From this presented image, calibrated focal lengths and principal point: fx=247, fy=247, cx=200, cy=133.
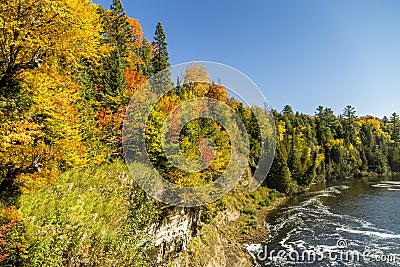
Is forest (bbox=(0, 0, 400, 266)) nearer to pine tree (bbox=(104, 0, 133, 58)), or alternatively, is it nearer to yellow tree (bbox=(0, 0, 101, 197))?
yellow tree (bbox=(0, 0, 101, 197))

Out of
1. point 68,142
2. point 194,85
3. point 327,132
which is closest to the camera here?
point 68,142

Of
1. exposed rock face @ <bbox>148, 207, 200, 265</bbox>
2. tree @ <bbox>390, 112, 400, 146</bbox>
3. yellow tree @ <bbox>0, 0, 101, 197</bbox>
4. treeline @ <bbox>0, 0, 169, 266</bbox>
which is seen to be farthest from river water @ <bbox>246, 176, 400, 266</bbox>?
tree @ <bbox>390, 112, 400, 146</bbox>

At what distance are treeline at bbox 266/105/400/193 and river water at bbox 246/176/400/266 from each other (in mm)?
9487

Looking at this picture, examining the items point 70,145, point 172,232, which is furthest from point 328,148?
point 70,145

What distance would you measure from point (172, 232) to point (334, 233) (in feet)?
67.6

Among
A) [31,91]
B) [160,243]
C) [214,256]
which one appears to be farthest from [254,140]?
[31,91]

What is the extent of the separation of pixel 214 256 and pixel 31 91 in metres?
17.5

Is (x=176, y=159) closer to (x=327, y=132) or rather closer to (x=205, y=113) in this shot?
(x=205, y=113)

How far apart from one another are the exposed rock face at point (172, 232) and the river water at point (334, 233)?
765cm

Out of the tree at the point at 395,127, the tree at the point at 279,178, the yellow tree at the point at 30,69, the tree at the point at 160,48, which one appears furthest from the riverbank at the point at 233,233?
the tree at the point at 395,127

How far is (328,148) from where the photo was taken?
261ft

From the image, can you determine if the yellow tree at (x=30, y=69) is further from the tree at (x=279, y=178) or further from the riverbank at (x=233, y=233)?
the tree at (x=279, y=178)

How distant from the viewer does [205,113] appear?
26703 mm

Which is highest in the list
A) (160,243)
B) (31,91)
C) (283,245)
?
(31,91)
